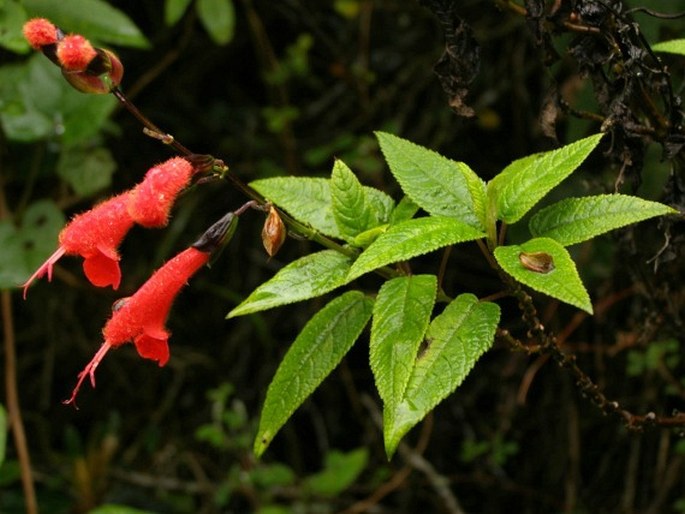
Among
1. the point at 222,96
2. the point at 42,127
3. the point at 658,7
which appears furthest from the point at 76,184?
the point at 658,7

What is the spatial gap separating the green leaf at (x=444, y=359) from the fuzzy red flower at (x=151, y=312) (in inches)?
12.6

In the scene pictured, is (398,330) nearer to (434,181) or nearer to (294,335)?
(434,181)

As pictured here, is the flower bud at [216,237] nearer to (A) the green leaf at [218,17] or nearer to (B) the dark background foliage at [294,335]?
(B) the dark background foliage at [294,335]

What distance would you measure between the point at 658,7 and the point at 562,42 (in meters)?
0.19

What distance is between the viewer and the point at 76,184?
2.37 m

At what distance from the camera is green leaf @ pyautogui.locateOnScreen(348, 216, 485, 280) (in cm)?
98

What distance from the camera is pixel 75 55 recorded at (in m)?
1.06

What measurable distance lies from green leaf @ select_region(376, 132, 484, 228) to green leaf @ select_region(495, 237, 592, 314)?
0.09m

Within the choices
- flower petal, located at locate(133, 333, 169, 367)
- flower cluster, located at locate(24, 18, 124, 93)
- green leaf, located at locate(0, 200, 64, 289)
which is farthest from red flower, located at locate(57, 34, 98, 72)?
green leaf, located at locate(0, 200, 64, 289)

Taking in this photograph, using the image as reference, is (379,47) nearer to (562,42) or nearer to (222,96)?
(222,96)

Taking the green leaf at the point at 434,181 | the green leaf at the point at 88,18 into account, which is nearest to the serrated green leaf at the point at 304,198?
the green leaf at the point at 434,181

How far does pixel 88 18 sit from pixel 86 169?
0.55 m

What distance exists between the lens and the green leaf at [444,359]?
3.23ft

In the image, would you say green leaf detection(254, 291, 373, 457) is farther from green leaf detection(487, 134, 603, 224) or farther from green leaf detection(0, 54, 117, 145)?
green leaf detection(0, 54, 117, 145)
